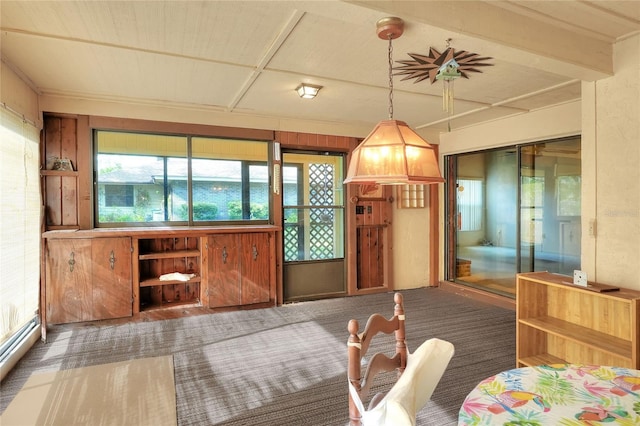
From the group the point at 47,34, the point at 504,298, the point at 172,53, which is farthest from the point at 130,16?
the point at 504,298

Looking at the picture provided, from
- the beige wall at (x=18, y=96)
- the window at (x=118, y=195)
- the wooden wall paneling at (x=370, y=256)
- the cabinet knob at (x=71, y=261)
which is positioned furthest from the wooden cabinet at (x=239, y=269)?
the beige wall at (x=18, y=96)

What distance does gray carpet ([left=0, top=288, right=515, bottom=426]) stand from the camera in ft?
7.43

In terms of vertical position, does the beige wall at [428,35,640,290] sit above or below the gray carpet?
above

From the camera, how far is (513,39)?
2.09m

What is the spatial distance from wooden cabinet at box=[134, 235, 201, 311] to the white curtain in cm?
97

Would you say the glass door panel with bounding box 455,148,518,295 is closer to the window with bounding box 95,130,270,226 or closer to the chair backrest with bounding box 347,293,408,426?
the window with bounding box 95,130,270,226

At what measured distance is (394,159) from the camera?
1.60 meters

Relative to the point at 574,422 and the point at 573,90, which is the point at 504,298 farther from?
the point at 574,422

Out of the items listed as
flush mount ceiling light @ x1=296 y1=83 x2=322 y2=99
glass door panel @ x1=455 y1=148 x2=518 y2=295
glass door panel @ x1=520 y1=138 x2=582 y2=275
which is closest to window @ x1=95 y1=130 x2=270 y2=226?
flush mount ceiling light @ x1=296 y1=83 x2=322 y2=99

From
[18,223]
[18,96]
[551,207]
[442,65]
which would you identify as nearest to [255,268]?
[18,223]

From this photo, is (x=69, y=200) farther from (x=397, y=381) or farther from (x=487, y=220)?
(x=487, y=220)

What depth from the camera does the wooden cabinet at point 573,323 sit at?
2164 millimetres

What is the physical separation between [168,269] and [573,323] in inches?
163

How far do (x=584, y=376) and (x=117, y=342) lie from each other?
142 inches
